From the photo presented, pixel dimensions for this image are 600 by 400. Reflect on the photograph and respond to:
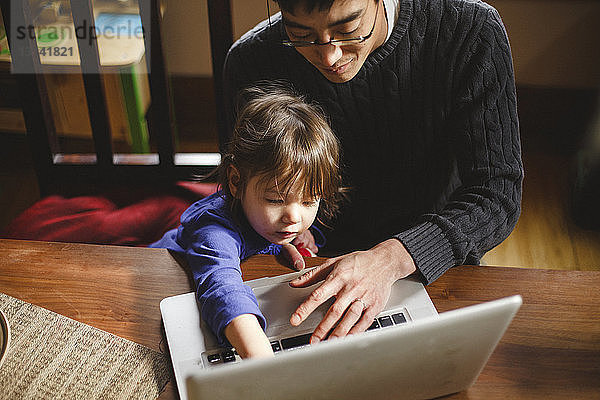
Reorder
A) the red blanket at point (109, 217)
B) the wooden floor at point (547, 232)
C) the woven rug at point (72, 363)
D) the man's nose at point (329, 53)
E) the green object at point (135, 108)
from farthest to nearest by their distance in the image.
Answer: the green object at point (135, 108), the wooden floor at point (547, 232), the red blanket at point (109, 217), the man's nose at point (329, 53), the woven rug at point (72, 363)

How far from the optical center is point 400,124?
1260 millimetres

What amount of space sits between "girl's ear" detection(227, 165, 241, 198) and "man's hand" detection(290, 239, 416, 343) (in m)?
0.22

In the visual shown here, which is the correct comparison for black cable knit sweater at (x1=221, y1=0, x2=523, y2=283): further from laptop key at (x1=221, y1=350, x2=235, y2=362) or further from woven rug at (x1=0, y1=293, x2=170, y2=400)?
woven rug at (x1=0, y1=293, x2=170, y2=400)

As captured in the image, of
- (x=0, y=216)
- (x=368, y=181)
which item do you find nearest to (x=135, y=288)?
(x=368, y=181)

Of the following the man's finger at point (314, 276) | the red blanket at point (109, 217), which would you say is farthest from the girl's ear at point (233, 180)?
the red blanket at point (109, 217)

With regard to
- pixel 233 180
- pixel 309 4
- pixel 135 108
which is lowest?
pixel 135 108

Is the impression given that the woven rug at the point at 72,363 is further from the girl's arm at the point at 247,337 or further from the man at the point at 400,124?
the man at the point at 400,124

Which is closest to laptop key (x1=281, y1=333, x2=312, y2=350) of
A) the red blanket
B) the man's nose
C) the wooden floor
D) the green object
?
the man's nose

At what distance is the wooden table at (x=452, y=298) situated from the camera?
0.80m

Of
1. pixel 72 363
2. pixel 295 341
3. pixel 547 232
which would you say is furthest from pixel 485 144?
pixel 547 232

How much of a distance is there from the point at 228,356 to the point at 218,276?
125 mm

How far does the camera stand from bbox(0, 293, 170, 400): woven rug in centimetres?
79

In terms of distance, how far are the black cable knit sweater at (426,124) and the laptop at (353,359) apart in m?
0.23

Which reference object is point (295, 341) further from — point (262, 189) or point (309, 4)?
point (309, 4)
